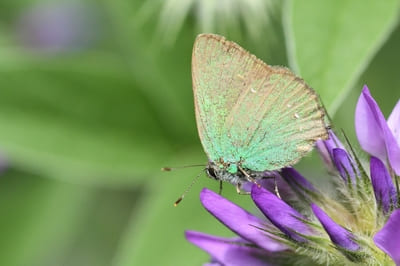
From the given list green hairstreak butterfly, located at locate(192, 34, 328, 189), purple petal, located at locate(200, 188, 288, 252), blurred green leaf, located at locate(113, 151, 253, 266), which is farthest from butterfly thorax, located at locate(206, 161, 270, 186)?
blurred green leaf, located at locate(113, 151, 253, 266)

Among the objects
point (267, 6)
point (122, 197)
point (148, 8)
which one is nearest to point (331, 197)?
point (267, 6)

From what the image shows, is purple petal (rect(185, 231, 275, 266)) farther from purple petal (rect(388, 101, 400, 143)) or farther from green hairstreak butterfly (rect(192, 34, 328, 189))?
purple petal (rect(388, 101, 400, 143))

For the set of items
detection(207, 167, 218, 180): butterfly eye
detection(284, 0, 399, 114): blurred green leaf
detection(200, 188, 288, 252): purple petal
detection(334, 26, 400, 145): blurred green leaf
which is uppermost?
detection(334, 26, 400, 145): blurred green leaf

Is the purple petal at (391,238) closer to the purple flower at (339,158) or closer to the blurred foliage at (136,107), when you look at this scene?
the purple flower at (339,158)

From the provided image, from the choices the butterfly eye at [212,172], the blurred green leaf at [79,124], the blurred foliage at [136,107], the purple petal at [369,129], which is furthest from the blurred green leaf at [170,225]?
the purple petal at [369,129]

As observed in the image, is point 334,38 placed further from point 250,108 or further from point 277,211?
point 277,211
